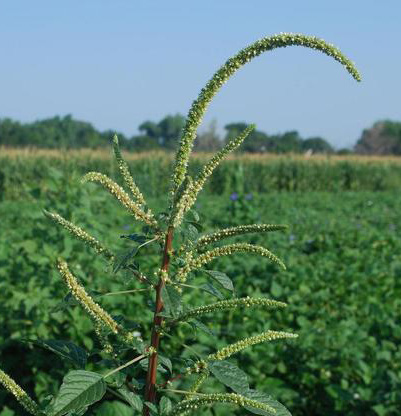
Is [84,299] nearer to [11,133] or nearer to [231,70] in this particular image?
[231,70]

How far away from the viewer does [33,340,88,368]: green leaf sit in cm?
148

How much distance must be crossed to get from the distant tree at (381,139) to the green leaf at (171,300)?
76302 mm

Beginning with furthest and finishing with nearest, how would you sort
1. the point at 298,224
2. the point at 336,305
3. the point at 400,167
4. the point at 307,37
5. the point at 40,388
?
the point at 400,167, the point at 298,224, the point at 336,305, the point at 40,388, the point at 307,37

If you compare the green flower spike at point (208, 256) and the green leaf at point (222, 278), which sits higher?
the green flower spike at point (208, 256)

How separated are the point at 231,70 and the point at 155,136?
8176 centimetres

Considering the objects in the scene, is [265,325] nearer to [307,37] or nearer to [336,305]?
[336,305]

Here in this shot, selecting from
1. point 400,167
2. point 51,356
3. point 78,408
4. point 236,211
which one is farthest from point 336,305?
point 400,167

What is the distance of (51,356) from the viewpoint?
513 cm

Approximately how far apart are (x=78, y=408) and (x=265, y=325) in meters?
3.73

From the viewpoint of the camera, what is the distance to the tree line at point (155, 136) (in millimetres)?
59819

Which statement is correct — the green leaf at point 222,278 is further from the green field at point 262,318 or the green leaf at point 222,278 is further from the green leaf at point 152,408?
the green field at point 262,318

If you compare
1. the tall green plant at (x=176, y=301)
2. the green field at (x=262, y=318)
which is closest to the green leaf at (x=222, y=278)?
the tall green plant at (x=176, y=301)

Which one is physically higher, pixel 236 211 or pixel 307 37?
pixel 307 37

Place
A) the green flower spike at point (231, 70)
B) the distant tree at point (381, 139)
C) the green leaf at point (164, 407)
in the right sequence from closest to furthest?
the green flower spike at point (231, 70) < the green leaf at point (164, 407) < the distant tree at point (381, 139)
